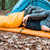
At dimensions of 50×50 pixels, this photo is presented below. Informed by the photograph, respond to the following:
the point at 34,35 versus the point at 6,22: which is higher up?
the point at 6,22

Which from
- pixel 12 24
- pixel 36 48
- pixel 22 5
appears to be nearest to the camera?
pixel 36 48

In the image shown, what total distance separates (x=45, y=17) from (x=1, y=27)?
1.20 meters

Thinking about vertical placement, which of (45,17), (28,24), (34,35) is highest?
(45,17)

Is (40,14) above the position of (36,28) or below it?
above

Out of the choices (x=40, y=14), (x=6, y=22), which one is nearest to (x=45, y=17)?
(x=40, y=14)

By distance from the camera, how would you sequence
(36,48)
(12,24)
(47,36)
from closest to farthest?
(36,48) < (47,36) < (12,24)

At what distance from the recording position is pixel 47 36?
144 cm

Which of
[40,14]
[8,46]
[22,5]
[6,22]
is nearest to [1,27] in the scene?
[6,22]

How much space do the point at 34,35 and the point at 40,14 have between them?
536mm

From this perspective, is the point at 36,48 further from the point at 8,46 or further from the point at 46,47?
the point at 8,46

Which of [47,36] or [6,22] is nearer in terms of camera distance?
[47,36]

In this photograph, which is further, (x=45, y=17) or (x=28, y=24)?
(x=28, y=24)

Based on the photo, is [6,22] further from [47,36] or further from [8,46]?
[47,36]

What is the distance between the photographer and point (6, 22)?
1.90 m
